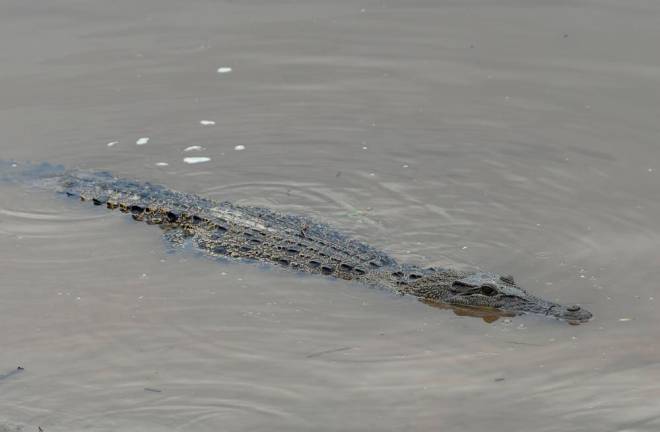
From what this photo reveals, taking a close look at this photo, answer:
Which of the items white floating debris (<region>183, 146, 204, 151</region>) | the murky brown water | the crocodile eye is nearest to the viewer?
the murky brown water

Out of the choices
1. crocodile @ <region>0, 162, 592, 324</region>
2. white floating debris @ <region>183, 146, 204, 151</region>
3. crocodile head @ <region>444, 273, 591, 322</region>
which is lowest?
crocodile head @ <region>444, 273, 591, 322</region>

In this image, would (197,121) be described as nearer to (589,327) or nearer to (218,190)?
(218,190)

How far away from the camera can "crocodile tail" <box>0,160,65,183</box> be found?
12.0m

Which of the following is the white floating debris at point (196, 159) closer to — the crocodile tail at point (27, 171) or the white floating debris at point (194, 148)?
the white floating debris at point (194, 148)

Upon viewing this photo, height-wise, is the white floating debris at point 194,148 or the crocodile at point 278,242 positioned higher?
the white floating debris at point 194,148

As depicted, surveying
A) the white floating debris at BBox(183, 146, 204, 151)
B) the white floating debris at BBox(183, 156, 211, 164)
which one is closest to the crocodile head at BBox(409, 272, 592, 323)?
the white floating debris at BBox(183, 156, 211, 164)

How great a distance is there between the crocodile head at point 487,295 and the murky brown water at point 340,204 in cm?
18

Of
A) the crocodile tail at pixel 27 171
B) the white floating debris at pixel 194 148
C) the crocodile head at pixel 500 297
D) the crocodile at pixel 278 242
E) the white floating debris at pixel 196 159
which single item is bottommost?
the crocodile head at pixel 500 297

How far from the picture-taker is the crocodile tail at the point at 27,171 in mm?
11961

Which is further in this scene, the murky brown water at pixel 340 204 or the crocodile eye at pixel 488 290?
the crocodile eye at pixel 488 290

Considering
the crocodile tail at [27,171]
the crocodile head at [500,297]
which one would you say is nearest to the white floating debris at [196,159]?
the crocodile tail at [27,171]

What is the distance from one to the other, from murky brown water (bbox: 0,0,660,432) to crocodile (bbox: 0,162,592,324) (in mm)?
199

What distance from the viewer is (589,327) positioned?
A: 9.09m

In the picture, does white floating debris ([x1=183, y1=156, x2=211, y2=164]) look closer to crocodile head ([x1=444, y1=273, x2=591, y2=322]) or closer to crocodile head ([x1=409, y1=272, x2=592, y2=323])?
crocodile head ([x1=409, y1=272, x2=592, y2=323])
